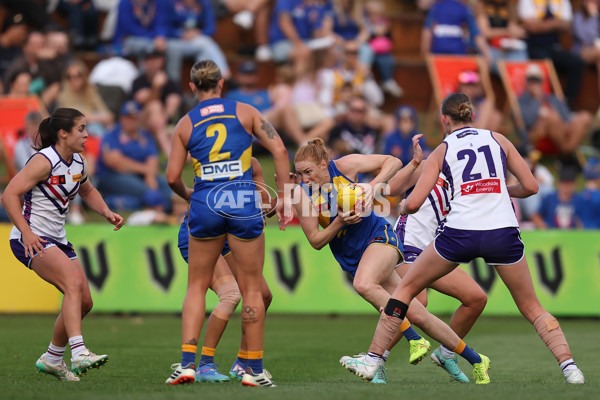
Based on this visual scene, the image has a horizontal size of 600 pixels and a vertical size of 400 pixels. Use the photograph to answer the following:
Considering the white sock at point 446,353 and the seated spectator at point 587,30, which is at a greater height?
Answer: the seated spectator at point 587,30

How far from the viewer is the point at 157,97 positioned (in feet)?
56.7

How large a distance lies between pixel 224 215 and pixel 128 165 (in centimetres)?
905

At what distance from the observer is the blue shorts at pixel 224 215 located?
7.17 m

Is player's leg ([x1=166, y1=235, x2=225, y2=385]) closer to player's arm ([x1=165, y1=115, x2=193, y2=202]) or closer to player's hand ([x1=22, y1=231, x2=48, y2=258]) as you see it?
player's arm ([x1=165, y1=115, x2=193, y2=202])

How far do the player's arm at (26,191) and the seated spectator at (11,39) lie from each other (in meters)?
10.0

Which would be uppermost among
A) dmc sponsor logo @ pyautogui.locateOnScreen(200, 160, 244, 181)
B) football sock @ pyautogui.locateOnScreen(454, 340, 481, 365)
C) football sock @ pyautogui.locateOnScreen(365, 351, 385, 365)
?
Answer: dmc sponsor logo @ pyautogui.locateOnScreen(200, 160, 244, 181)

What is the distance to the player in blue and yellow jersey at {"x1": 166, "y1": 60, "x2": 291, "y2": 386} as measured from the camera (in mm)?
7215

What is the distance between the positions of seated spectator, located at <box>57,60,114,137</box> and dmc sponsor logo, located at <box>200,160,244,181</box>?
32.3 feet

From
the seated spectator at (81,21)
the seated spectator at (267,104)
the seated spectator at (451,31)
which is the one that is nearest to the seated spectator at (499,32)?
the seated spectator at (451,31)

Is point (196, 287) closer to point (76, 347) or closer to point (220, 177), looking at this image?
point (220, 177)

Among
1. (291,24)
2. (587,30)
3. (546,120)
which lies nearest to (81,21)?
(291,24)

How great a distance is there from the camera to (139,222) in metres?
15.1

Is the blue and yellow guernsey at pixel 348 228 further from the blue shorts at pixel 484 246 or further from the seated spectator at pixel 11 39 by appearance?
the seated spectator at pixel 11 39

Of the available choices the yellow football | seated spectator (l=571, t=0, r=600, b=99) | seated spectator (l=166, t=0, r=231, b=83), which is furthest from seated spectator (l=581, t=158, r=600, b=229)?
the yellow football
